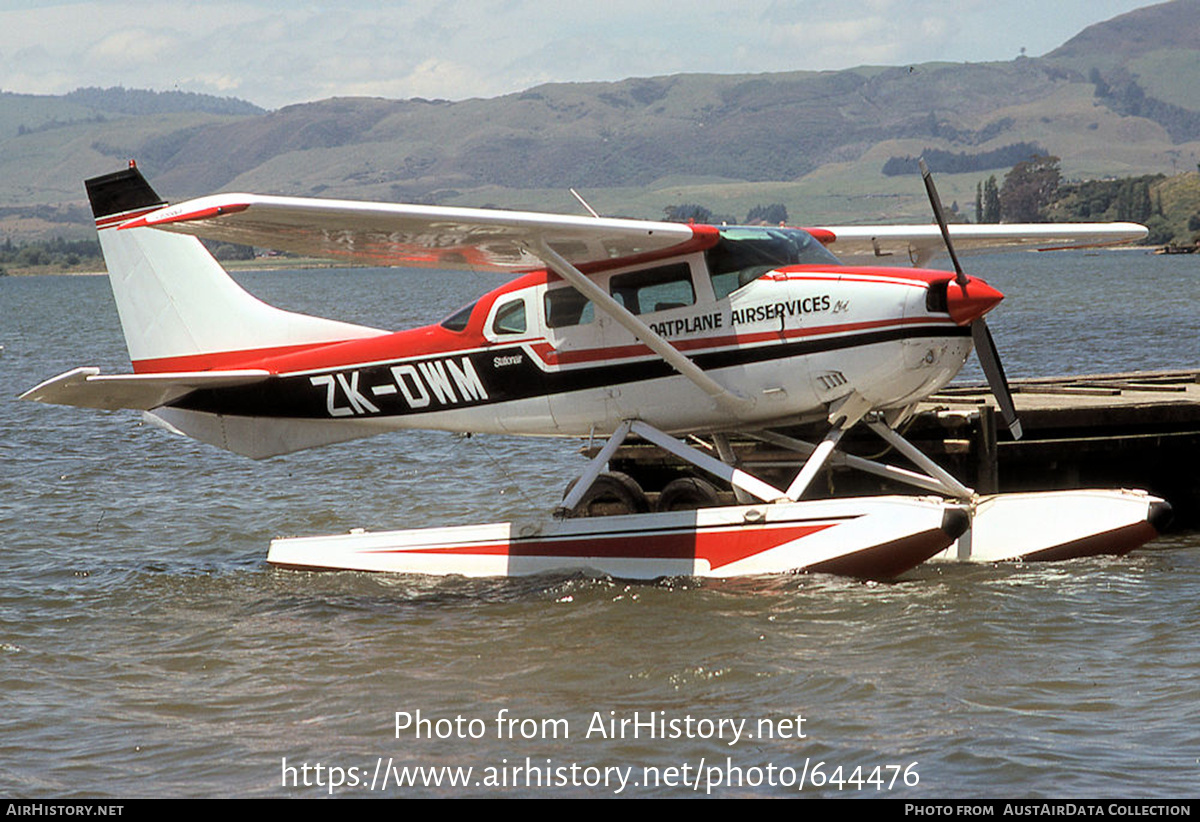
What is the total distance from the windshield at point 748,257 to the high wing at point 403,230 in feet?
0.96

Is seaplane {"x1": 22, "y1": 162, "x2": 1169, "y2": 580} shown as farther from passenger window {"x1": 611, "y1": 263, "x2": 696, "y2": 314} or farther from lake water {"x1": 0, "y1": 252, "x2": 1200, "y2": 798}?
lake water {"x1": 0, "y1": 252, "x2": 1200, "y2": 798}

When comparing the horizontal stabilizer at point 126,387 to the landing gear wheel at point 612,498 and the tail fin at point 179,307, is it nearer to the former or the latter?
the tail fin at point 179,307

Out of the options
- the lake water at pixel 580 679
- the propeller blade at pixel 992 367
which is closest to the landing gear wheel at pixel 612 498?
the lake water at pixel 580 679

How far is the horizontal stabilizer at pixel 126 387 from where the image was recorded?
10297 mm

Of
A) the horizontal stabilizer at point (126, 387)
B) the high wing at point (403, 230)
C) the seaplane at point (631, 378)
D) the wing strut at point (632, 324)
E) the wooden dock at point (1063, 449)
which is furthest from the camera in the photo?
the wooden dock at point (1063, 449)

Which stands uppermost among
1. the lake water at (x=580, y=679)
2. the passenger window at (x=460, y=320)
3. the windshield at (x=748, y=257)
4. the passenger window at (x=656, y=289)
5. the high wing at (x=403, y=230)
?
the high wing at (x=403, y=230)

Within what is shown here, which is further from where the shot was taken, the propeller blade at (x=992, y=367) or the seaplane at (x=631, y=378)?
the propeller blade at (x=992, y=367)

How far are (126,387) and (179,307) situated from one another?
1.40 m

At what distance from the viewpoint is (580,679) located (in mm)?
8125

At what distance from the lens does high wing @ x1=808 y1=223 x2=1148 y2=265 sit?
38.8 feet

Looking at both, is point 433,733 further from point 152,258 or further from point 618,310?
point 152,258

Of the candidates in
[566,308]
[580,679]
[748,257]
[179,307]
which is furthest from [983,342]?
[179,307]

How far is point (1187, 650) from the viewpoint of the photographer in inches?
321

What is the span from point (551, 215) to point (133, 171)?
429cm
